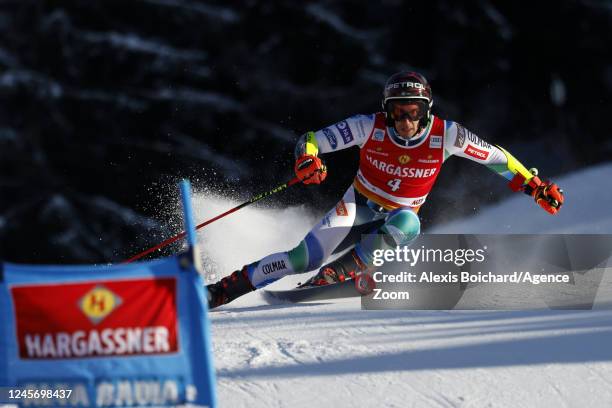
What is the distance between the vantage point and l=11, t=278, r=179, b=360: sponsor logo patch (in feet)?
9.07

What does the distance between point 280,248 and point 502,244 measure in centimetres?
192

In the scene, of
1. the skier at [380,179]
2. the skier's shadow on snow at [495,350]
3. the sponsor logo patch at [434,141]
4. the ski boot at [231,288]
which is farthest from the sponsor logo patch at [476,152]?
the ski boot at [231,288]

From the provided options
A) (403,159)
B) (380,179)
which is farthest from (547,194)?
(380,179)

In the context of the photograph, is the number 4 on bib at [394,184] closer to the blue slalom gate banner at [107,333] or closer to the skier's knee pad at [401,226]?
the skier's knee pad at [401,226]

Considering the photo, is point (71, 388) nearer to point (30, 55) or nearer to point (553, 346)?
point (553, 346)

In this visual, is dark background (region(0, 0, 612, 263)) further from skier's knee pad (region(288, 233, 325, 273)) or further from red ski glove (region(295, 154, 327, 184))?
red ski glove (region(295, 154, 327, 184))

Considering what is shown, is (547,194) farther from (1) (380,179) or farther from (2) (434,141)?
(1) (380,179)

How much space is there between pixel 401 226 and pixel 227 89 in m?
14.5

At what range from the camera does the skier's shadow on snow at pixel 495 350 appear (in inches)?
155

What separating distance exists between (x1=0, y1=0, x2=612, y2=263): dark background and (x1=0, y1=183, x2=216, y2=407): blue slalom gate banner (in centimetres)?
1432

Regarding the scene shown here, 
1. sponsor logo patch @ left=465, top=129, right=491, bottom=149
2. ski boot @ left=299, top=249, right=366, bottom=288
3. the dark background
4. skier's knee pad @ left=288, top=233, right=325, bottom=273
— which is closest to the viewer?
skier's knee pad @ left=288, top=233, right=325, bottom=273

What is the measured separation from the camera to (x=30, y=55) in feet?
63.1

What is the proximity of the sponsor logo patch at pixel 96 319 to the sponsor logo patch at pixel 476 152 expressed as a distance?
10.1 ft

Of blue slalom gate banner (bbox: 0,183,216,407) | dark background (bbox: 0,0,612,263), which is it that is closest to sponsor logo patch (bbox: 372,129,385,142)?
blue slalom gate banner (bbox: 0,183,216,407)
